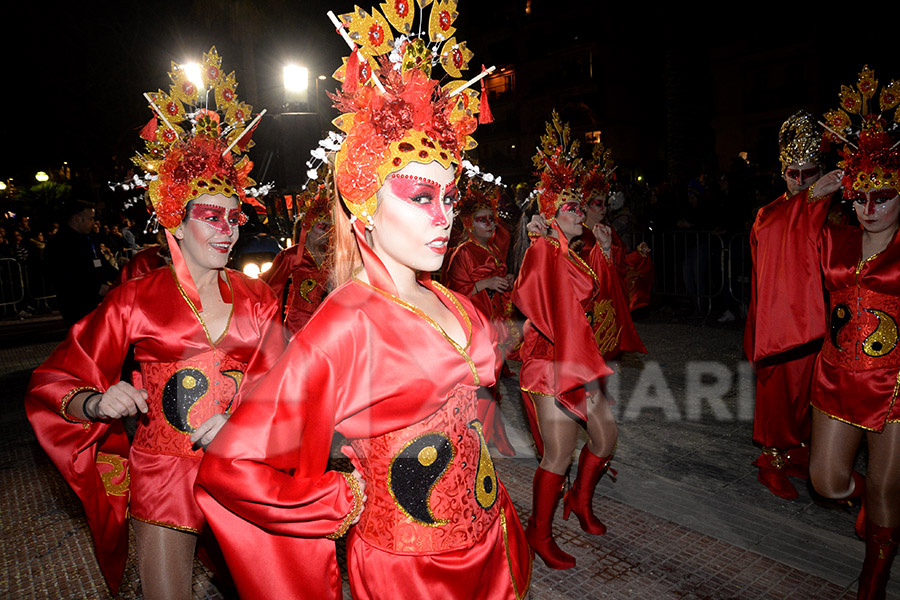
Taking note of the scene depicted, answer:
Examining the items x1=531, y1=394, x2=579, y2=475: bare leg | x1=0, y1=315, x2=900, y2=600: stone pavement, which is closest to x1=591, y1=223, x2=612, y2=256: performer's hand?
x1=531, y1=394, x2=579, y2=475: bare leg

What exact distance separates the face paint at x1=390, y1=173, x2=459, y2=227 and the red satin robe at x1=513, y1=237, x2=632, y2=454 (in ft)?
5.93

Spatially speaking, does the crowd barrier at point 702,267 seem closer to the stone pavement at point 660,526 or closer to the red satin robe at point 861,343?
the stone pavement at point 660,526

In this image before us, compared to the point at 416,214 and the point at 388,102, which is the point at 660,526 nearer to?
the point at 416,214

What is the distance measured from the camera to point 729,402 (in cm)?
Answer: 661

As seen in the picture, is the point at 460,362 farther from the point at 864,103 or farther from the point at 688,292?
the point at 688,292

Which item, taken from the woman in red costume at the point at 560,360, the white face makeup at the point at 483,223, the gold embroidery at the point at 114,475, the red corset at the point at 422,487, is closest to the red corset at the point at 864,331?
the woman in red costume at the point at 560,360

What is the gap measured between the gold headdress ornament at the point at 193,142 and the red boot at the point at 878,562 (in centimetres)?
364

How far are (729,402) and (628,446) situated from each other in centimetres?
168

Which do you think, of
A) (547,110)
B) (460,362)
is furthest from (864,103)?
(547,110)

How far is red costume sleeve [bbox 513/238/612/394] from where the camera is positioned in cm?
359

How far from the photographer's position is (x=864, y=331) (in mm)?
3447

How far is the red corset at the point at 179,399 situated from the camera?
9.32 feet

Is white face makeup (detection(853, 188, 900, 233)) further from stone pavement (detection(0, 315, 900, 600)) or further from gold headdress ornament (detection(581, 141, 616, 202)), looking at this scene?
stone pavement (detection(0, 315, 900, 600))

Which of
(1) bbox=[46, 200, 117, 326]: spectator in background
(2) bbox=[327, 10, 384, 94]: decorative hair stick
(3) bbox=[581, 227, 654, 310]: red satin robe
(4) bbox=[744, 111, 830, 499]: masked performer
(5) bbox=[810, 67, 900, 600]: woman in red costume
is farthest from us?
(1) bbox=[46, 200, 117, 326]: spectator in background
